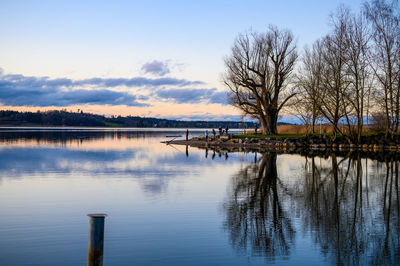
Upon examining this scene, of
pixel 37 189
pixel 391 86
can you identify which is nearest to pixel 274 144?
pixel 391 86

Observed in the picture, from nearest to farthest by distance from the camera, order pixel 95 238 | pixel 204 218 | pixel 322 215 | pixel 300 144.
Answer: pixel 95 238 < pixel 204 218 < pixel 322 215 < pixel 300 144

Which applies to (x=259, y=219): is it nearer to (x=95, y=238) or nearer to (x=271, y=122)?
(x=95, y=238)

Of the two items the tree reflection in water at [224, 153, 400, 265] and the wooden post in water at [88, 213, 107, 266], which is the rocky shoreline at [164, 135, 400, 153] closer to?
the tree reflection in water at [224, 153, 400, 265]

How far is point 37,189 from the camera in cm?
1631

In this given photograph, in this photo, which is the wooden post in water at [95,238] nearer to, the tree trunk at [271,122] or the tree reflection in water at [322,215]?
the tree reflection in water at [322,215]

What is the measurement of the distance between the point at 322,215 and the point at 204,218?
327cm

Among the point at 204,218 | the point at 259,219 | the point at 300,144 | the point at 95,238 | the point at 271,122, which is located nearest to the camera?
the point at 95,238

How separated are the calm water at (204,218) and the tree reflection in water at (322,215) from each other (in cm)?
3

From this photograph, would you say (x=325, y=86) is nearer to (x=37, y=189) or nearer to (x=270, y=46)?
(x=270, y=46)

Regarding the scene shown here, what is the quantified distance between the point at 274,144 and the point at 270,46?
46.2ft

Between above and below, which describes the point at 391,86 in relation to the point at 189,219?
above

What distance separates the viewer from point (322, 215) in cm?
1178

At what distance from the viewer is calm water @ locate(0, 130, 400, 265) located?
27.6ft

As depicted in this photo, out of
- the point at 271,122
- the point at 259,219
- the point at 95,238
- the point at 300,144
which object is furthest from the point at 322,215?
the point at 271,122
